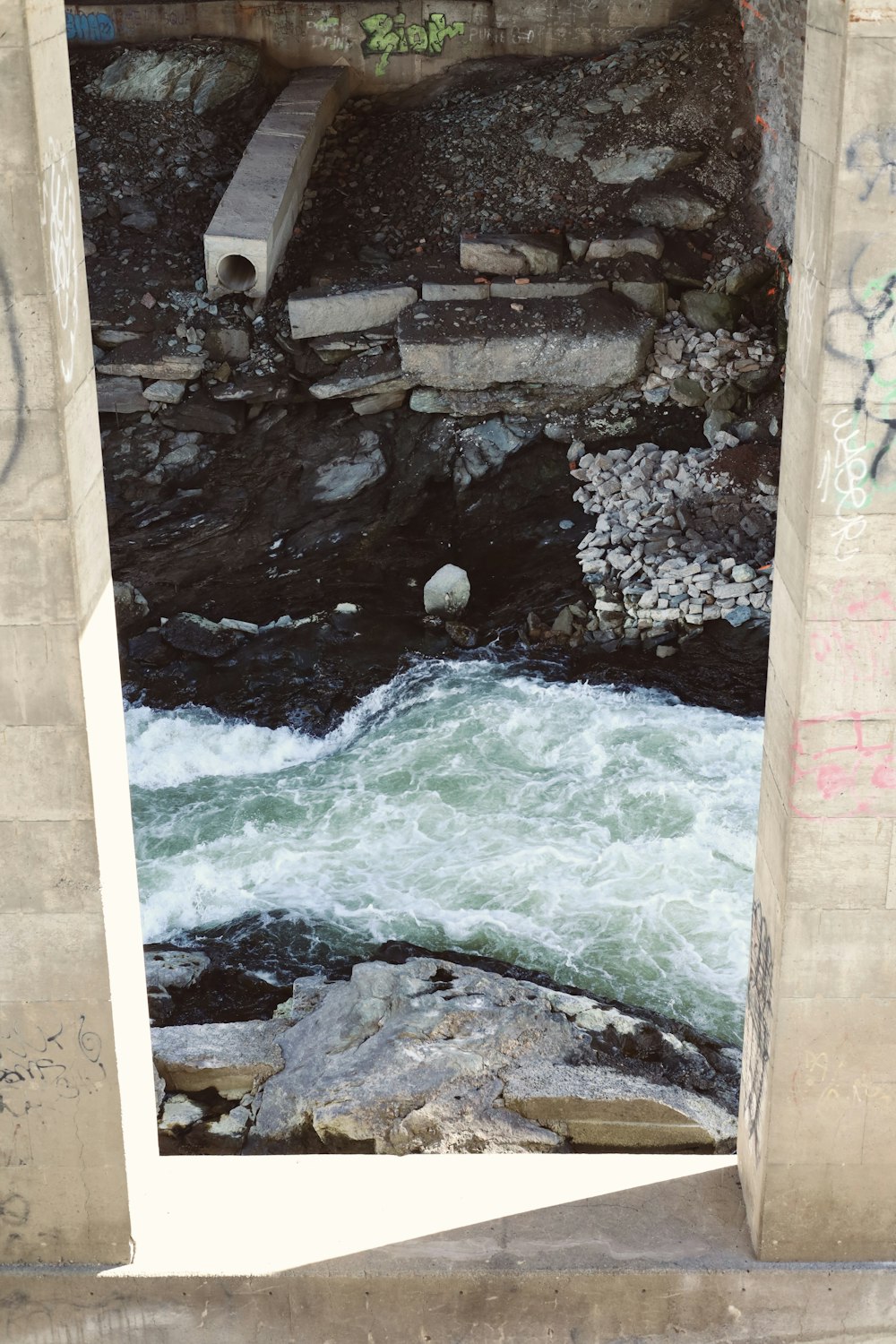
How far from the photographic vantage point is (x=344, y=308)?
14.1 metres

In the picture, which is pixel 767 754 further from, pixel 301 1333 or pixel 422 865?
pixel 422 865

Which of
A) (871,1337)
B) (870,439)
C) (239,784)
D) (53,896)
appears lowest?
(239,784)

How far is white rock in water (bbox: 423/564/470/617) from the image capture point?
1193 cm

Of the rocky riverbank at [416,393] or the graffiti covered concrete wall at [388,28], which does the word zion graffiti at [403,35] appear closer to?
the graffiti covered concrete wall at [388,28]

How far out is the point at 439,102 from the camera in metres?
16.6

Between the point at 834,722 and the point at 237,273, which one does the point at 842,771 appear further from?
the point at 237,273

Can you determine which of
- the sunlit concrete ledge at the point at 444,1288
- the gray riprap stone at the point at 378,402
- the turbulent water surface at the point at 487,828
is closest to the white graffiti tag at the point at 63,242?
the sunlit concrete ledge at the point at 444,1288

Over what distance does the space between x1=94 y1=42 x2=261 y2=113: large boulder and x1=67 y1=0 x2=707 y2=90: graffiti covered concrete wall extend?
0.60 meters

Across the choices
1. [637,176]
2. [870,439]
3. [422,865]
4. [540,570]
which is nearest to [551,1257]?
[870,439]

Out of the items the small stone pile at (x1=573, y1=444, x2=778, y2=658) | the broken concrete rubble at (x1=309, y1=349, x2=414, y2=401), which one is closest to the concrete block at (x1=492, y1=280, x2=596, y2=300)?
A: the broken concrete rubble at (x1=309, y1=349, x2=414, y2=401)

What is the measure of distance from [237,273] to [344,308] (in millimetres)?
1409

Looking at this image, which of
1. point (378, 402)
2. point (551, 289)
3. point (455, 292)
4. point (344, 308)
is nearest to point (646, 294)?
point (551, 289)

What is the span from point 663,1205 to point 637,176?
12.6 meters

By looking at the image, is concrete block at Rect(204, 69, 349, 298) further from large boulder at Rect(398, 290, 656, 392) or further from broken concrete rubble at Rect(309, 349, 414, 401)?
large boulder at Rect(398, 290, 656, 392)
